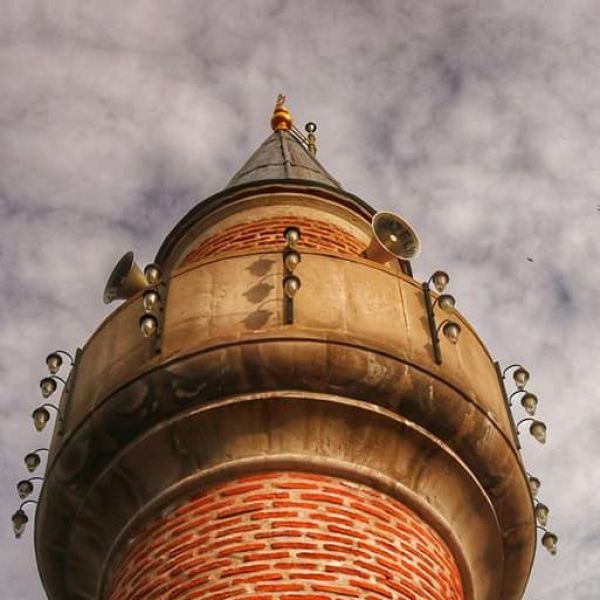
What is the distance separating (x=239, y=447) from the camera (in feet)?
26.3

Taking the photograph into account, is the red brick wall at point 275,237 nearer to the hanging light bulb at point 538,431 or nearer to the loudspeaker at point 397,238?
the loudspeaker at point 397,238

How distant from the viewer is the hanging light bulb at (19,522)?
920 centimetres

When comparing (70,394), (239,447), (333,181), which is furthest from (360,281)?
(333,181)

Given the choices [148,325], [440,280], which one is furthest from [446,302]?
[148,325]

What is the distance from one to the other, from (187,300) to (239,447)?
→ 1.35 m

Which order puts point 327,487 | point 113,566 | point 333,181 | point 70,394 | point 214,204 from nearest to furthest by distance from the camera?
point 327,487, point 113,566, point 70,394, point 214,204, point 333,181

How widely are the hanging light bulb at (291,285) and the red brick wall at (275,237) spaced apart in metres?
2.71

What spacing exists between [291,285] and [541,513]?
9.93 ft

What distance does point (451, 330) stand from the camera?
8.62 m

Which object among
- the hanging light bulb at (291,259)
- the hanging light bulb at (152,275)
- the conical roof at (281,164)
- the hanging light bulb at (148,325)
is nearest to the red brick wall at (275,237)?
the conical roof at (281,164)

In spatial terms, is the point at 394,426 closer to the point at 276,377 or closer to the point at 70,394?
the point at 276,377

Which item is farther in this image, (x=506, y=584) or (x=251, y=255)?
(x=506, y=584)

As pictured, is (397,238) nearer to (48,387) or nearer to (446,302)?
(446,302)

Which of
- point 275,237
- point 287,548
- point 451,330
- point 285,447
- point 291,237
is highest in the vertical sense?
point 275,237
